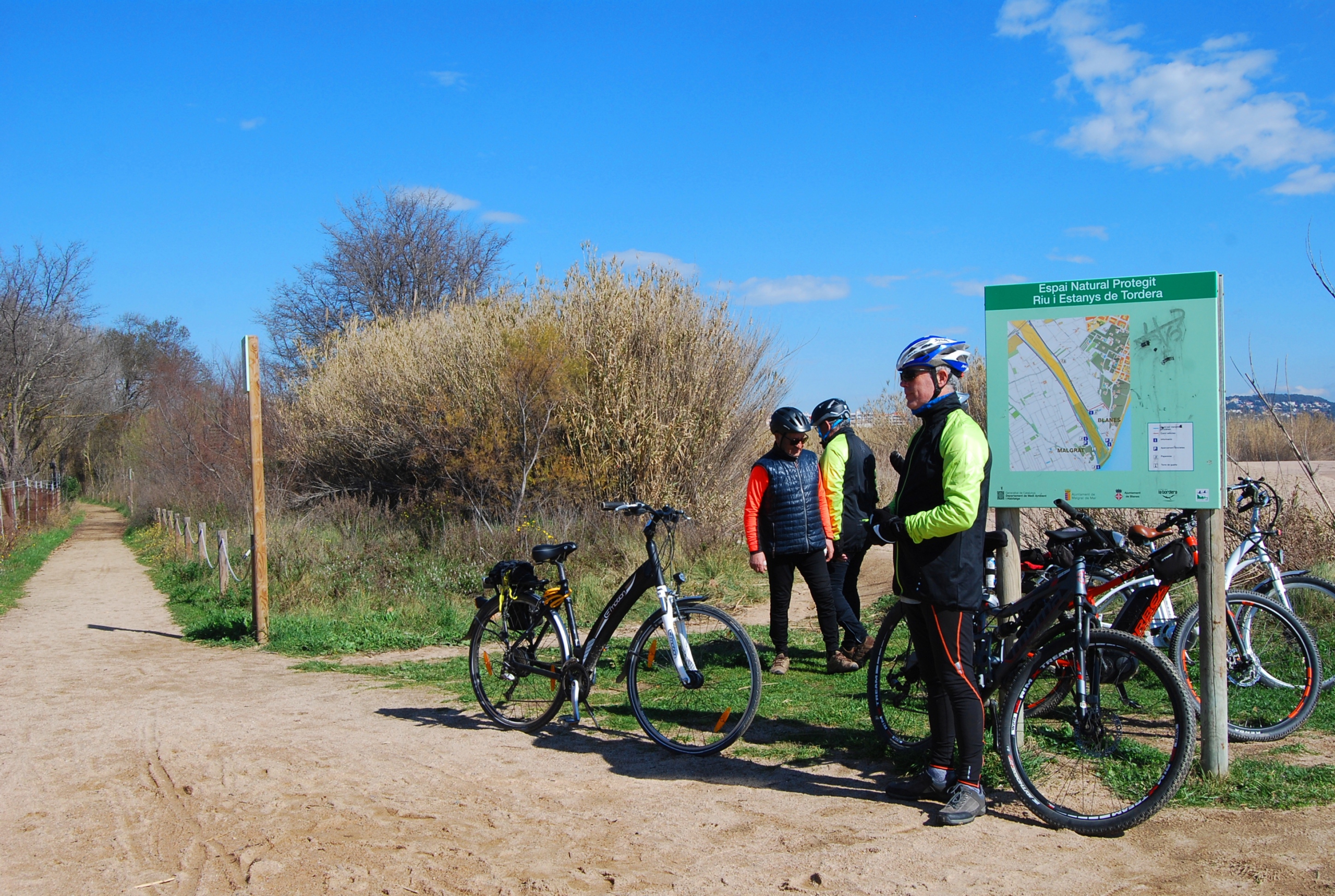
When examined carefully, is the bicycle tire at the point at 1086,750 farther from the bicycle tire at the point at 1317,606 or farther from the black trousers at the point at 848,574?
the black trousers at the point at 848,574

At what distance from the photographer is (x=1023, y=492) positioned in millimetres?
5051

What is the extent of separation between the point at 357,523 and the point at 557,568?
11156 millimetres

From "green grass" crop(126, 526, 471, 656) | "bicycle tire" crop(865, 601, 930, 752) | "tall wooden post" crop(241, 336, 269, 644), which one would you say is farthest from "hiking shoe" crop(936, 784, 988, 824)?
"tall wooden post" crop(241, 336, 269, 644)

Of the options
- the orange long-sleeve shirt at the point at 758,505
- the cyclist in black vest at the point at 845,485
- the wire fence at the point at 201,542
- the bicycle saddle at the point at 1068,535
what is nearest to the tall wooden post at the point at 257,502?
the wire fence at the point at 201,542

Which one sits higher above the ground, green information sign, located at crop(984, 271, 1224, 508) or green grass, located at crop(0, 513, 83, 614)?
green information sign, located at crop(984, 271, 1224, 508)

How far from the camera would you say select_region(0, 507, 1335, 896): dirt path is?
357 cm

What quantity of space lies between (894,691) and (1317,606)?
2.86 meters

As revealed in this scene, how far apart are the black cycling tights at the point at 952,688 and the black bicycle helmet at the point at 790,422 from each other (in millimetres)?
2445

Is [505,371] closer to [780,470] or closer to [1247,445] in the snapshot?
[780,470]

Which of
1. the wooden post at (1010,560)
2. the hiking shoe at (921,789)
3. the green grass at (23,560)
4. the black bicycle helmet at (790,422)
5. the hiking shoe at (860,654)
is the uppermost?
the black bicycle helmet at (790,422)

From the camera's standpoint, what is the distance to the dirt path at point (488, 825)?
3.57 m

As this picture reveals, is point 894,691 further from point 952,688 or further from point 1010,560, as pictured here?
point 952,688

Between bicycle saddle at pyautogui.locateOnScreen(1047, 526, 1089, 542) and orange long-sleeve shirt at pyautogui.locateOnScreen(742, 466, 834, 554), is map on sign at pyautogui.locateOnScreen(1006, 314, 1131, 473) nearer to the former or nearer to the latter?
bicycle saddle at pyautogui.locateOnScreen(1047, 526, 1089, 542)

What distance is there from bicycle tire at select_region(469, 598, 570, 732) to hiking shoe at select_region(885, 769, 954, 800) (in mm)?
2177
